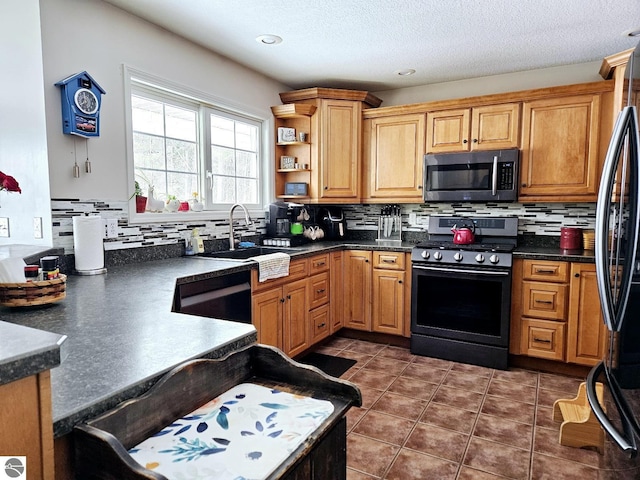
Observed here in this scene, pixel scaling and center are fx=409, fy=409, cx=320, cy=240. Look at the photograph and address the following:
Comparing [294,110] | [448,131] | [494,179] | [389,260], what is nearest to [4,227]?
[294,110]

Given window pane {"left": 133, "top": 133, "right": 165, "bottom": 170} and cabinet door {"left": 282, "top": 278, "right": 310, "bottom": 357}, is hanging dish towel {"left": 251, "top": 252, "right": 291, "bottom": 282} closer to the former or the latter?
cabinet door {"left": 282, "top": 278, "right": 310, "bottom": 357}

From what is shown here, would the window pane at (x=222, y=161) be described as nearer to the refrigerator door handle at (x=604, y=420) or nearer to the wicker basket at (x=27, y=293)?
the wicker basket at (x=27, y=293)

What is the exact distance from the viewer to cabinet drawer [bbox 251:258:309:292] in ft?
8.78

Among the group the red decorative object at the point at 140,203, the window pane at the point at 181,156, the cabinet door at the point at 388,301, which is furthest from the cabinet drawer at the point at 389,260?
the red decorative object at the point at 140,203

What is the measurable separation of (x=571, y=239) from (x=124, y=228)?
3352 millimetres

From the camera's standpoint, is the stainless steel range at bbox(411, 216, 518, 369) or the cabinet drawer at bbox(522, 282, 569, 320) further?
the stainless steel range at bbox(411, 216, 518, 369)

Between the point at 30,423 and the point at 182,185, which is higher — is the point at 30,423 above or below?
below

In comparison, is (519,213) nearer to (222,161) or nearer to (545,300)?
(545,300)

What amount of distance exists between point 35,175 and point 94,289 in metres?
0.84

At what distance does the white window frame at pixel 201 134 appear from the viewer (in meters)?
2.57

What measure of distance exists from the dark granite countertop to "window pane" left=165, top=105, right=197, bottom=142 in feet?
8.39

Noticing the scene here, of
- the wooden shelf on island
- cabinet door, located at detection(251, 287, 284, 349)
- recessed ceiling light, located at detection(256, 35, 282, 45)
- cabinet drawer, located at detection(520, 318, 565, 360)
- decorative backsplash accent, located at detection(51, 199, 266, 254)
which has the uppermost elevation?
recessed ceiling light, located at detection(256, 35, 282, 45)

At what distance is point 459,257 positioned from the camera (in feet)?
10.6

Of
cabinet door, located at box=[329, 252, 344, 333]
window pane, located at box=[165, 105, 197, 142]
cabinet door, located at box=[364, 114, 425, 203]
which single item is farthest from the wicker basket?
cabinet door, located at box=[364, 114, 425, 203]
